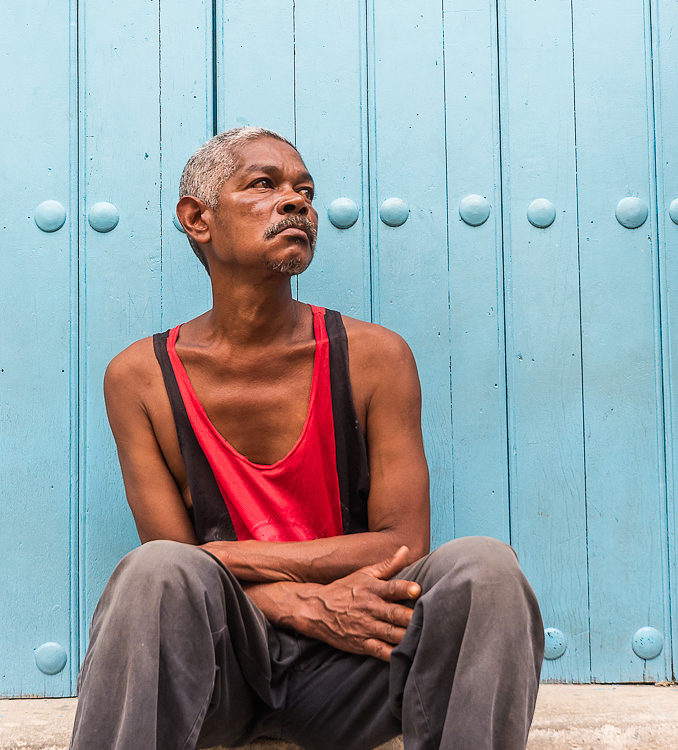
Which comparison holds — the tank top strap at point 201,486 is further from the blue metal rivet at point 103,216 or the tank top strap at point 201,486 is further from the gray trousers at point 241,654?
the blue metal rivet at point 103,216

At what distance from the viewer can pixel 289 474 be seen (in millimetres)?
1702

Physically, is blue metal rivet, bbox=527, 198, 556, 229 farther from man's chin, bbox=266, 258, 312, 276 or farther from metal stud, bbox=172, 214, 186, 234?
metal stud, bbox=172, 214, 186, 234

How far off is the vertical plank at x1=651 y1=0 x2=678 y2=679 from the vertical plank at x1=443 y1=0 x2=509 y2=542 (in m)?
0.34

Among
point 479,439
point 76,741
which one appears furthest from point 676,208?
point 76,741

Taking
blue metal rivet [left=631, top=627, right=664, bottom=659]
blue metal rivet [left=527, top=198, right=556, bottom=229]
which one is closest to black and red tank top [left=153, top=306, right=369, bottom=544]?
blue metal rivet [left=527, top=198, right=556, bottom=229]

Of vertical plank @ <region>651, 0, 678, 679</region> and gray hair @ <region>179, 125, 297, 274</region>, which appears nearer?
gray hair @ <region>179, 125, 297, 274</region>

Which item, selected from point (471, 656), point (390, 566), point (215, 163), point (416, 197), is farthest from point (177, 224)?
point (471, 656)

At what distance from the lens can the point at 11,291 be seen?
→ 196 cm

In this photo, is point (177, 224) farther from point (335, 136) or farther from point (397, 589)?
point (397, 589)

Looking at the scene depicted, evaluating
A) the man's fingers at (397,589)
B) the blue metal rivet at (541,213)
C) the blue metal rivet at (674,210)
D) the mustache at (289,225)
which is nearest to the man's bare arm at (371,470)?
the man's fingers at (397,589)

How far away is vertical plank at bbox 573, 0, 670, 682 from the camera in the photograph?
193cm

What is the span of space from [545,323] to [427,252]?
0.29m

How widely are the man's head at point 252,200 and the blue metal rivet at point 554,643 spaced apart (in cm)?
92

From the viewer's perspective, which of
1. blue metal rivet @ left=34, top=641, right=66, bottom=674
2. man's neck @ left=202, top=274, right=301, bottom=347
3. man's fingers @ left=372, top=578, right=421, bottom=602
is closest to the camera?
man's fingers @ left=372, top=578, right=421, bottom=602
